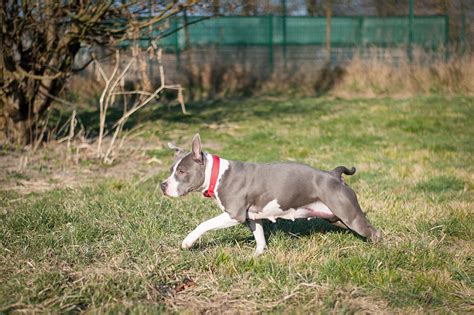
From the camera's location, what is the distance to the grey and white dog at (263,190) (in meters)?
4.83

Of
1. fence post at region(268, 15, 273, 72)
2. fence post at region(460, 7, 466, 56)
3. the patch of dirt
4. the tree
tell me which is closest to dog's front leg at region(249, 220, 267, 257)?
the patch of dirt

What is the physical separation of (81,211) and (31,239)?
94 cm

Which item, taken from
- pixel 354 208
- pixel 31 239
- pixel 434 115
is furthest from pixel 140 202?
pixel 434 115

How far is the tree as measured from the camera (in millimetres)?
9367

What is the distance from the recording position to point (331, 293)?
12.9ft

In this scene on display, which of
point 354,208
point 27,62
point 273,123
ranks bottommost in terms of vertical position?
point 273,123

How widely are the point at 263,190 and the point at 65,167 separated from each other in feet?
14.8

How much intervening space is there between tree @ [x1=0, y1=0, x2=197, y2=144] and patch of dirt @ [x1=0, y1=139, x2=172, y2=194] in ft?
2.47

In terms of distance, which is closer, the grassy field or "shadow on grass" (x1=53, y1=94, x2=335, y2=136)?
the grassy field

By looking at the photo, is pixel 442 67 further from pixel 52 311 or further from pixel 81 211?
pixel 52 311

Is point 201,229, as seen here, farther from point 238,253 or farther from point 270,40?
point 270,40

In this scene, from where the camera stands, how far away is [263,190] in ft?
16.1

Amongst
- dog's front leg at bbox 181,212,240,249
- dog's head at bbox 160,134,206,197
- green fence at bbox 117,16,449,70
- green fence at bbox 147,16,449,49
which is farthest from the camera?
green fence at bbox 147,16,449,49

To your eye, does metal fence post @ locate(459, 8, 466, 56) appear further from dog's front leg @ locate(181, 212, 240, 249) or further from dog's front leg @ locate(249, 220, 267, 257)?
dog's front leg @ locate(181, 212, 240, 249)
